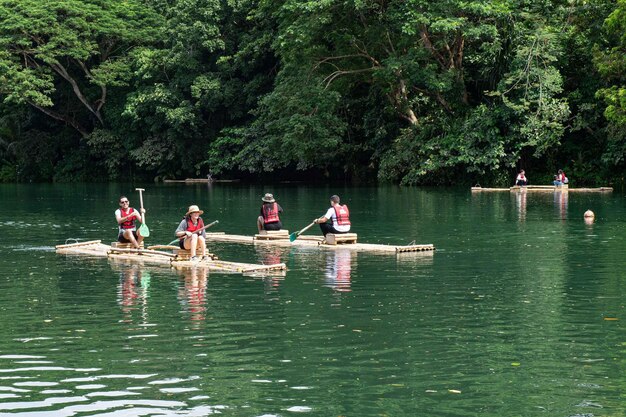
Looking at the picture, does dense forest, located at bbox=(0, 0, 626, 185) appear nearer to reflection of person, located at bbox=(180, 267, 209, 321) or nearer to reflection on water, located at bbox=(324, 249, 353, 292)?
reflection on water, located at bbox=(324, 249, 353, 292)

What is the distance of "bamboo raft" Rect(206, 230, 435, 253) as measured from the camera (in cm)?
2669

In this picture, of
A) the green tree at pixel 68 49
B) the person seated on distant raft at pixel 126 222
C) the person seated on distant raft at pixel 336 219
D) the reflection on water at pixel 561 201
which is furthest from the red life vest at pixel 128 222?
the green tree at pixel 68 49

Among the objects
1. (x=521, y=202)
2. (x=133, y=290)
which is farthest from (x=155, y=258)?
(x=521, y=202)

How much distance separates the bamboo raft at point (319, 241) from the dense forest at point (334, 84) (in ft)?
75.6

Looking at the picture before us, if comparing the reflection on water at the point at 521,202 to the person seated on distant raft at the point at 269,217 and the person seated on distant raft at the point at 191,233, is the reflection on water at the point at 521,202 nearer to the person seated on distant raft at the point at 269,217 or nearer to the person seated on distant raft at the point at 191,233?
the person seated on distant raft at the point at 269,217

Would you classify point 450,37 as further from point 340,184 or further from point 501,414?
point 501,414

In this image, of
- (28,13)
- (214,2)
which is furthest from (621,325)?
(28,13)

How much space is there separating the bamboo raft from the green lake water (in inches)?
23.3

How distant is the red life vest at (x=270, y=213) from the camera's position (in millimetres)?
30625

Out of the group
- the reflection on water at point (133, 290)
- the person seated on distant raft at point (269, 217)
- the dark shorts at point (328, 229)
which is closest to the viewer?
the reflection on water at point (133, 290)

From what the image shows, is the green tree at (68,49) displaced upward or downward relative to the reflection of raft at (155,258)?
upward

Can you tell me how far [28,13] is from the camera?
72438mm

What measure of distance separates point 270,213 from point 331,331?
1472 centimetres

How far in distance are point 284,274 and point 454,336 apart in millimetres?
7564
